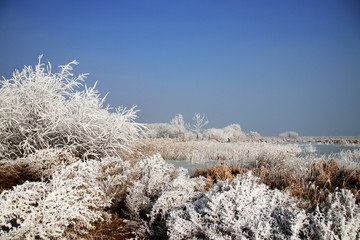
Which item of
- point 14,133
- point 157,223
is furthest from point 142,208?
point 14,133

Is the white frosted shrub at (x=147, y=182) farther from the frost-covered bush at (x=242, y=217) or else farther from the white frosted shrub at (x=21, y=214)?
the white frosted shrub at (x=21, y=214)

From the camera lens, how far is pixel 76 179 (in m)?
3.49

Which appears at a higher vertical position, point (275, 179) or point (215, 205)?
point (275, 179)

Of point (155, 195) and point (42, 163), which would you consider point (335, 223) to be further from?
point (42, 163)

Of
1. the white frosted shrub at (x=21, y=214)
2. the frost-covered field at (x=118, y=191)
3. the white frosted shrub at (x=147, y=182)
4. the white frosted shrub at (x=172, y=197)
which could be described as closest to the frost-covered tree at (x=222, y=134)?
the frost-covered field at (x=118, y=191)

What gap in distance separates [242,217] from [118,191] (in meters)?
2.12

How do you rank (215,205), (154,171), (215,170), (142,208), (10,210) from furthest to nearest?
(215,170), (154,171), (142,208), (215,205), (10,210)

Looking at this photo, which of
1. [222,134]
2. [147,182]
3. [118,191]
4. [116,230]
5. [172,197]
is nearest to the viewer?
[116,230]

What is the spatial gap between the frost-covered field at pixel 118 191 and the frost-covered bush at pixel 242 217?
0.01 m

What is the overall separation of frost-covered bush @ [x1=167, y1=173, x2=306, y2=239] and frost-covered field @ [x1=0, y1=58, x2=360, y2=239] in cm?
1

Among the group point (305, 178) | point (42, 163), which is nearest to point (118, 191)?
point (42, 163)

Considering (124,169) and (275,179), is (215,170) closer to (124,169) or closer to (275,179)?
(275,179)

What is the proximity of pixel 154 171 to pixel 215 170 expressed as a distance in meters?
1.63

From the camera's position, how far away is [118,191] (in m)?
4.21
